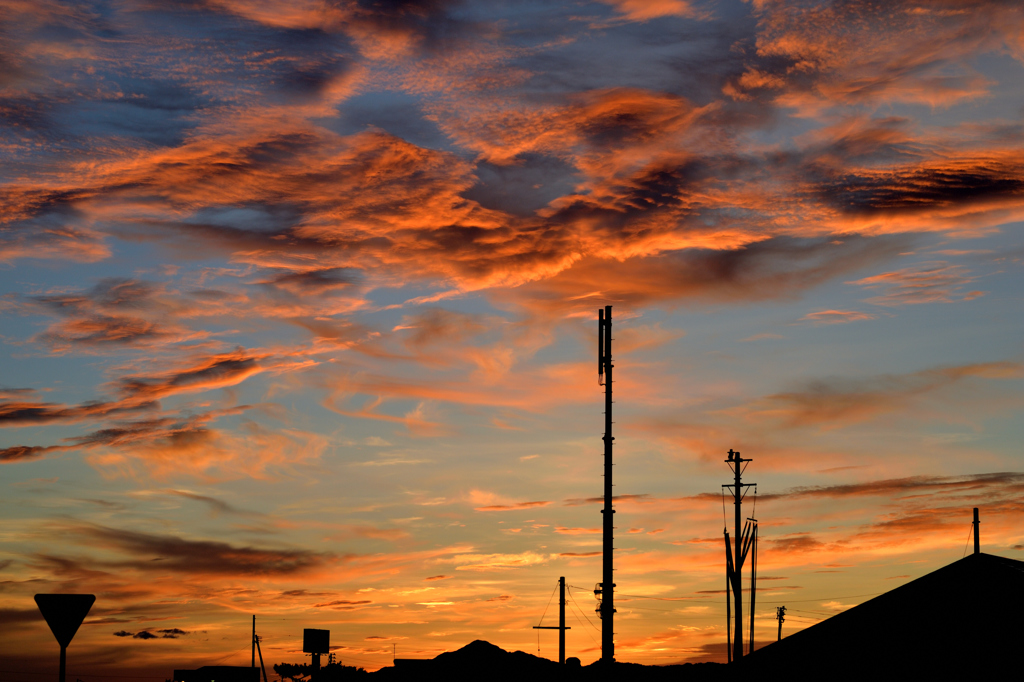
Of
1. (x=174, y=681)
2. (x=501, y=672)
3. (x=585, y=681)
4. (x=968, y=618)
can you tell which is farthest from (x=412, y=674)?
(x=968, y=618)

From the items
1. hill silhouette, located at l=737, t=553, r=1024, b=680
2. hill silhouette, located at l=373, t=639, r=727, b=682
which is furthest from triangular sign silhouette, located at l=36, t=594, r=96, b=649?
hill silhouette, located at l=373, t=639, r=727, b=682

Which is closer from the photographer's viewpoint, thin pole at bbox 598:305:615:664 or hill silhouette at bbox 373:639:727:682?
thin pole at bbox 598:305:615:664

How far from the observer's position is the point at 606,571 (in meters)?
34.8

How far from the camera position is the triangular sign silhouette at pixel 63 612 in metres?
11.7

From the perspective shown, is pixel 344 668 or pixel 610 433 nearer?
pixel 610 433

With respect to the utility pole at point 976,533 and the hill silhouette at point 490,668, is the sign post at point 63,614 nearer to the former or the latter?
the hill silhouette at point 490,668

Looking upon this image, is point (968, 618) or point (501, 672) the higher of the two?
point (968, 618)

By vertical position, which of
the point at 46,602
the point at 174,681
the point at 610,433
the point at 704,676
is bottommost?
the point at 174,681

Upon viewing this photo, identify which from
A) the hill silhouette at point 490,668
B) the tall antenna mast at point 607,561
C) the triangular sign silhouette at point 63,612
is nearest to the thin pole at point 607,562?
the tall antenna mast at point 607,561

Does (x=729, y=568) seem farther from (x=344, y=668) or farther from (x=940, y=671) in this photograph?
(x=344, y=668)

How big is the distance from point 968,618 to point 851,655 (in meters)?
2.57

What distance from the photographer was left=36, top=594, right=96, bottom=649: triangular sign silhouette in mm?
11695

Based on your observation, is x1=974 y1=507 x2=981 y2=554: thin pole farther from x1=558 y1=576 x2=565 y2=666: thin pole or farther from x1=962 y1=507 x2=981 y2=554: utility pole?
x1=558 y1=576 x2=565 y2=666: thin pole

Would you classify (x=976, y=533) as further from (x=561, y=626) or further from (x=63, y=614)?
(x=63, y=614)
